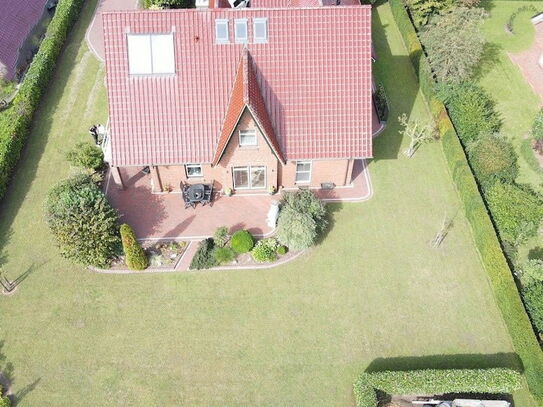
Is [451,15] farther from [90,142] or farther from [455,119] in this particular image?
[90,142]

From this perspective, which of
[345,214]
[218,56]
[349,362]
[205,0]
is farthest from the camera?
[205,0]

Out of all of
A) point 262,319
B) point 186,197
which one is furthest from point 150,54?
point 262,319

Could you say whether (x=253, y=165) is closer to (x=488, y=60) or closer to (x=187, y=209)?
(x=187, y=209)

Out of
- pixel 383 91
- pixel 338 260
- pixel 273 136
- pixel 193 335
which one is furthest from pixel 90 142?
pixel 383 91

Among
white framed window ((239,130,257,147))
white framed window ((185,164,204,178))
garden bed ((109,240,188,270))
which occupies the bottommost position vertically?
garden bed ((109,240,188,270))

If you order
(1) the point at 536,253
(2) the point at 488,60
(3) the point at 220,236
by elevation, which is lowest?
(1) the point at 536,253

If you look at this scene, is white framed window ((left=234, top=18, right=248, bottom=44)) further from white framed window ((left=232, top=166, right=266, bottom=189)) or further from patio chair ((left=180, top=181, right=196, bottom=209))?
patio chair ((left=180, top=181, right=196, bottom=209))

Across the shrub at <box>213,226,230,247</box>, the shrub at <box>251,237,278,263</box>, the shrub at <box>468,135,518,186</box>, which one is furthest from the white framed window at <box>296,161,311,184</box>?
the shrub at <box>468,135,518,186</box>
